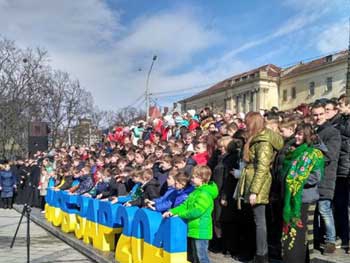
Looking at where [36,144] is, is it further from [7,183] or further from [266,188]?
[266,188]

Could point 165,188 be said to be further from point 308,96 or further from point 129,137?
point 308,96

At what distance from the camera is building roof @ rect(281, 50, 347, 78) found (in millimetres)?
53794

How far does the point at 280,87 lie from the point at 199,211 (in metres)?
61.3

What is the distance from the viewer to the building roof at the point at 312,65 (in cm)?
5379

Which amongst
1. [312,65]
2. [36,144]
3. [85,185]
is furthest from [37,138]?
[312,65]

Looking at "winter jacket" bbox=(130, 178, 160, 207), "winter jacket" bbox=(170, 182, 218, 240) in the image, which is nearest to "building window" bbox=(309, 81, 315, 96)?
"winter jacket" bbox=(130, 178, 160, 207)

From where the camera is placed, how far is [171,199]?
653 centimetres

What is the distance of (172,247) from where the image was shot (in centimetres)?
602

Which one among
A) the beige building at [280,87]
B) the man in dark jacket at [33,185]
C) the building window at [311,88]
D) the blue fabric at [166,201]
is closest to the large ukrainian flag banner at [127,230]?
the blue fabric at [166,201]

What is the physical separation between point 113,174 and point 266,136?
424 cm

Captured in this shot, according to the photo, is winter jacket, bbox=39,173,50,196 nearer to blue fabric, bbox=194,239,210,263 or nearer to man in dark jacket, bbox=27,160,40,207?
man in dark jacket, bbox=27,160,40,207

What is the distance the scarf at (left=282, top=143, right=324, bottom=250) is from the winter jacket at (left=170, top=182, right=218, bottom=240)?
95 cm

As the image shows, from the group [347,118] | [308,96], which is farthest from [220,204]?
[308,96]

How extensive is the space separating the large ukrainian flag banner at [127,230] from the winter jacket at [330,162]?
184cm
